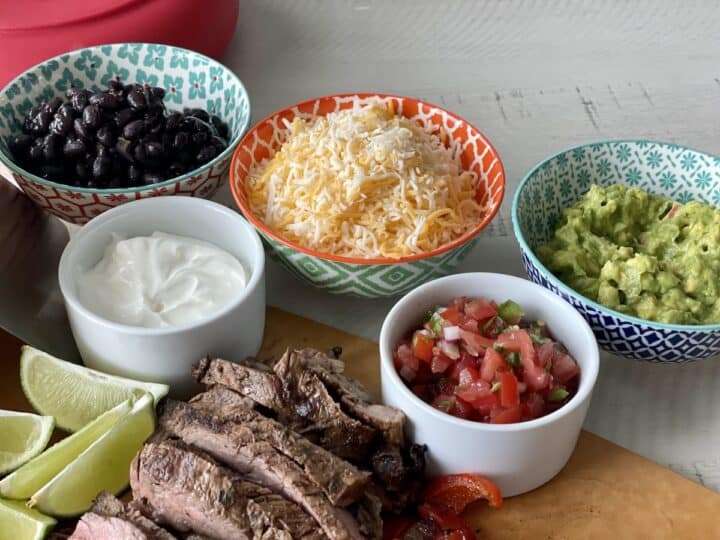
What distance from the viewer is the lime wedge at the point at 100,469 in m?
2.19

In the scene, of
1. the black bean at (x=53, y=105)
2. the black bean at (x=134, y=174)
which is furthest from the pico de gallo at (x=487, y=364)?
the black bean at (x=53, y=105)

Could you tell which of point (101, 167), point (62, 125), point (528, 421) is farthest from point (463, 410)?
point (62, 125)

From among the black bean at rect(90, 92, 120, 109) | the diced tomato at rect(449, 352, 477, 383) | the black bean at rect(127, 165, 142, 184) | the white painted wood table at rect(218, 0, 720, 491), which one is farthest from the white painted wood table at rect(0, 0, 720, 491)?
the diced tomato at rect(449, 352, 477, 383)

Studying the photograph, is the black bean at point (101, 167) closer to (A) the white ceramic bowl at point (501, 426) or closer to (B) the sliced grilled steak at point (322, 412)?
(B) the sliced grilled steak at point (322, 412)

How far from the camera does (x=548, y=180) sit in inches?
116

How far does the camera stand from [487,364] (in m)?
2.31

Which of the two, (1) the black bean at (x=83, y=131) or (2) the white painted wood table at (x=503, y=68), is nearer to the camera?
(1) the black bean at (x=83, y=131)

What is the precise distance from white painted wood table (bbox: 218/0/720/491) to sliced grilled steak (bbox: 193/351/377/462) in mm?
540

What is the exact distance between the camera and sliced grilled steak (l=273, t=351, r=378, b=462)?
2.29 meters

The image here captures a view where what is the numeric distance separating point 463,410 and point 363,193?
823 mm

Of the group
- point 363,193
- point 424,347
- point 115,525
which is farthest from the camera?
point 363,193

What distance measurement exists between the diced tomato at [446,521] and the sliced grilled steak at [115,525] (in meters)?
0.66

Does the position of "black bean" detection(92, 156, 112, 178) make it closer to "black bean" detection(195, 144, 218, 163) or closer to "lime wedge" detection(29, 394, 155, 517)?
"black bean" detection(195, 144, 218, 163)

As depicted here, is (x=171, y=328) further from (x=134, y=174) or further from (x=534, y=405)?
(x=534, y=405)
